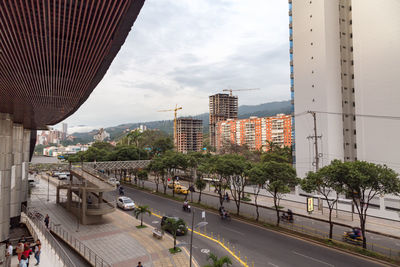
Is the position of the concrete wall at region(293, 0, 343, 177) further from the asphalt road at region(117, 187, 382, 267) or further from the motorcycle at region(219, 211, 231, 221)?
the asphalt road at region(117, 187, 382, 267)

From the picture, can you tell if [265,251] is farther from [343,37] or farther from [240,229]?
[343,37]

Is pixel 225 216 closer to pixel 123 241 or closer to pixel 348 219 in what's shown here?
pixel 123 241

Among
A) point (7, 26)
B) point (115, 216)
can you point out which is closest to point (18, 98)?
point (7, 26)

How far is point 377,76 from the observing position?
43.5 metres

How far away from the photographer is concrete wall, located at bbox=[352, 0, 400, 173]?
41.2m

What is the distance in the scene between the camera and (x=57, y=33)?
26.2ft

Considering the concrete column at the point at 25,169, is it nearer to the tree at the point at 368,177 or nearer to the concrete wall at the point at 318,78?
the tree at the point at 368,177

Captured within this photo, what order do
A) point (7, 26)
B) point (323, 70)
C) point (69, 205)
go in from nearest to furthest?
point (7, 26) → point (69, 205) → point (323, 70)

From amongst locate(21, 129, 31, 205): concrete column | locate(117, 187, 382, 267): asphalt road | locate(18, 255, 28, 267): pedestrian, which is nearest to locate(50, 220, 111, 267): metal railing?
locate(18, 255, 28, 267): pedestrian

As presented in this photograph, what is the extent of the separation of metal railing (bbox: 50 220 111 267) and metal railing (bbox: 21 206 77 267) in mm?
Answer: 1477

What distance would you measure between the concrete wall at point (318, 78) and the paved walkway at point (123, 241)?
3673cm

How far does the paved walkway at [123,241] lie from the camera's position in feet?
61.0

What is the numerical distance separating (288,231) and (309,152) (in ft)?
93.8

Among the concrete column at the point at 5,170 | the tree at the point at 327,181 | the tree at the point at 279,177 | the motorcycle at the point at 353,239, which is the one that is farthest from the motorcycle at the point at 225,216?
the concrete column at the point at 5,170
